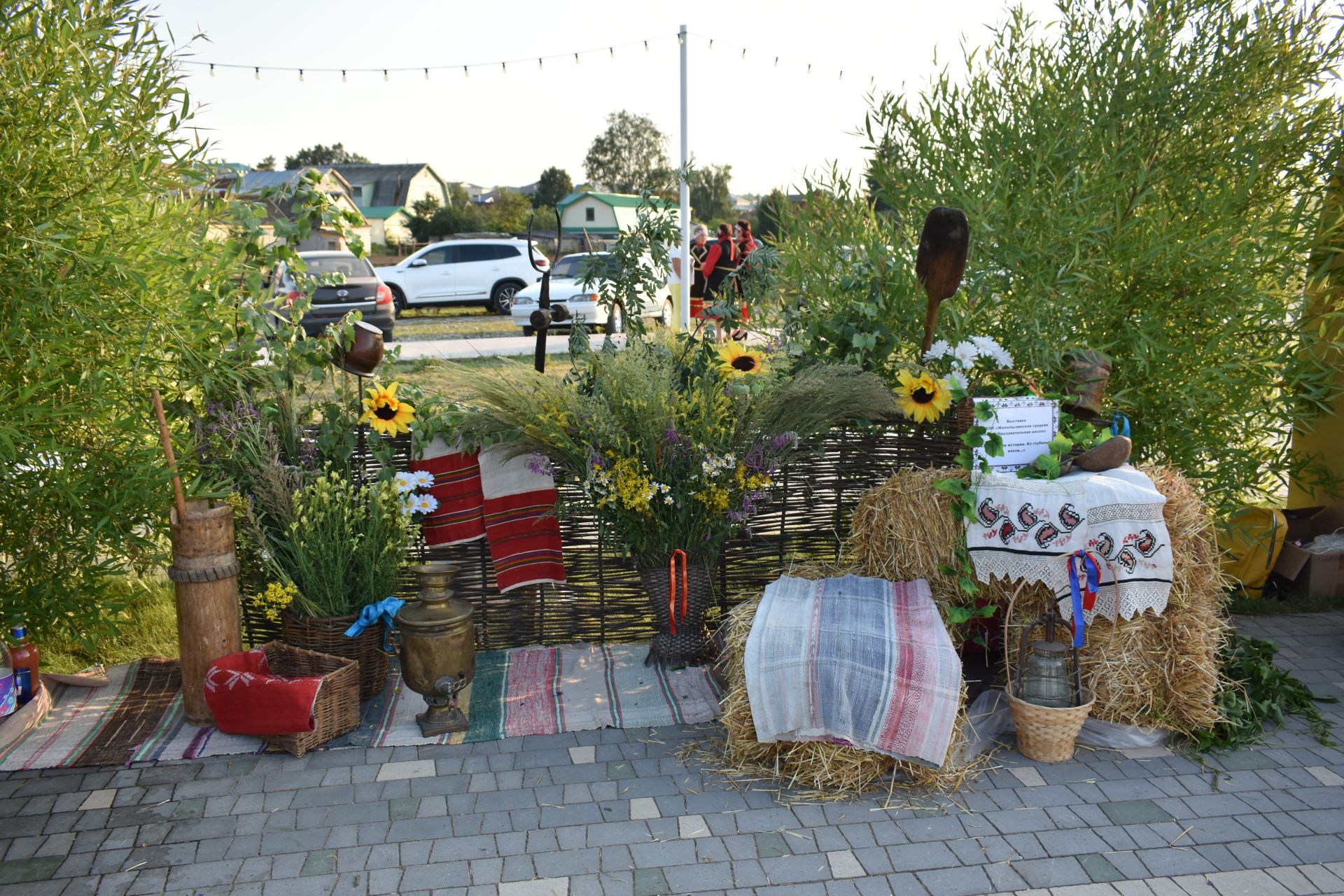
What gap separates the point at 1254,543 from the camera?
185 inches

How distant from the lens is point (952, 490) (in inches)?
134

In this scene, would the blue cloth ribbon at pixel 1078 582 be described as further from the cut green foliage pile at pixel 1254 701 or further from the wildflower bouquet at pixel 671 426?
the wildflower bouquet at pixel 671 426

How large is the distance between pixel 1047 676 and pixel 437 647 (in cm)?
210

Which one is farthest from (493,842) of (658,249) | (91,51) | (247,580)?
(91,51)

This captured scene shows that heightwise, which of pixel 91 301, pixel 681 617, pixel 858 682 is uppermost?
pixel 91 301

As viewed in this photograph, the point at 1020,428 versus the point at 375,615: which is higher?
the point at 1020,428

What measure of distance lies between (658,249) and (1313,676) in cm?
317

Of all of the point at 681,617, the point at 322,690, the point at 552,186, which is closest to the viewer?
the point at 322,690

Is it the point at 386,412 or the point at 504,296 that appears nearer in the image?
the point at 386,412

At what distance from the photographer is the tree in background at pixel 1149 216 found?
3.95 metres

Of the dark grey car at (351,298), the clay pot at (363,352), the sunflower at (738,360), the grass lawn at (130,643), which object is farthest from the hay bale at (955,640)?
the dark grey car at (351,298)

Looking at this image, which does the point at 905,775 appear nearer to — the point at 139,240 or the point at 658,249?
the point at 658,249

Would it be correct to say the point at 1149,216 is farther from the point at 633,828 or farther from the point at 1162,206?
the point at 633,828

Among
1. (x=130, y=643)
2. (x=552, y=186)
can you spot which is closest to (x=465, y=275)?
(x=130, y=643)
